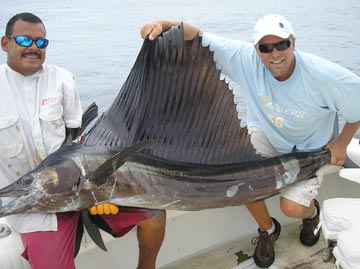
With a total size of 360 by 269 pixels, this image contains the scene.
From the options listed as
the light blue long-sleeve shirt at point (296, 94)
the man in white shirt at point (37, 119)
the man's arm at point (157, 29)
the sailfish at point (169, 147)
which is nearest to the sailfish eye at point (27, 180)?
the sailfish at point (169, 147)

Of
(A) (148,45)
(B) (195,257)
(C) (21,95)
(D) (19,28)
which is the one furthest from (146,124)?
(B) (195,257)

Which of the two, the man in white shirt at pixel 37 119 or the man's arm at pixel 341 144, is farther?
the man's arm at pixel 341 144

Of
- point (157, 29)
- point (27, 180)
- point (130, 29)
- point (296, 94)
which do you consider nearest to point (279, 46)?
point (296, 94)

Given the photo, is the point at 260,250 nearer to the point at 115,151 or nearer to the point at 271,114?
the point at 271,114

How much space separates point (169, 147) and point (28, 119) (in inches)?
23.9

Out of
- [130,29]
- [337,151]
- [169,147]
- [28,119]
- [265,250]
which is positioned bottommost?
[130,29]

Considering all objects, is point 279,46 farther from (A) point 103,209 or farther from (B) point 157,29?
(A) point 103,209

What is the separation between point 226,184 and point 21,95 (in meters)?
0.96

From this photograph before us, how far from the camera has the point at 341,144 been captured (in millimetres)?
2191

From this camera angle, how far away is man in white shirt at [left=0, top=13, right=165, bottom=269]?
1.81 m

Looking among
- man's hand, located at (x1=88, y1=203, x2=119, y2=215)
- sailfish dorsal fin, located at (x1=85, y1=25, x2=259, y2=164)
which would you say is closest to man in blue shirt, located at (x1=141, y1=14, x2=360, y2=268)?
sailfish dorsal fin, located at (x1=85, y1=25, x2=259, y2=164)

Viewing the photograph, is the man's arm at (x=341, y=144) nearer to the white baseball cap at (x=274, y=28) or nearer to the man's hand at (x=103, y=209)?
the white baseball cap at (x=274, y=28)

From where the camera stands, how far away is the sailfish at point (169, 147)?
1.69m

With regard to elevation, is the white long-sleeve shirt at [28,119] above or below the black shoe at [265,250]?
above
